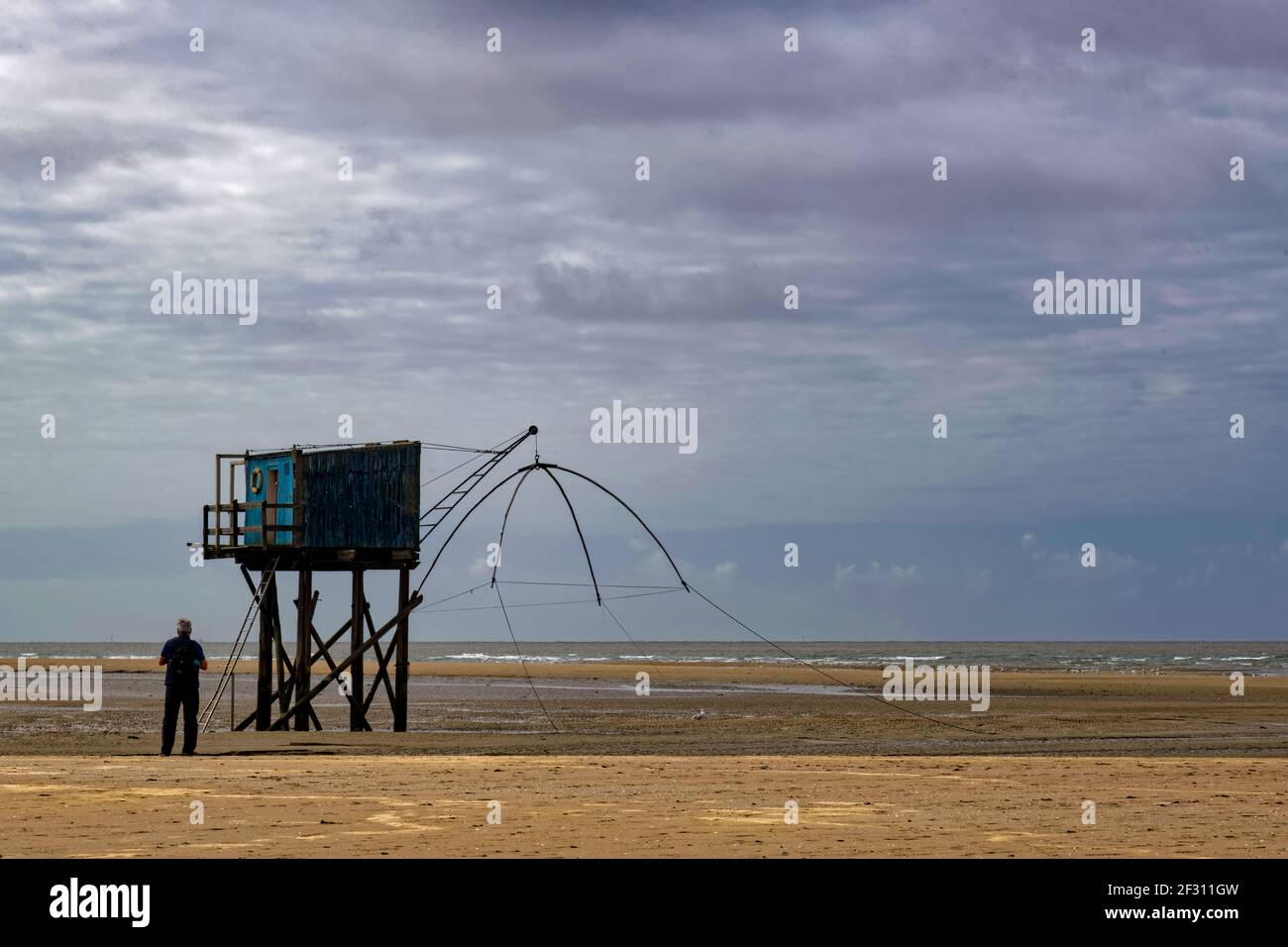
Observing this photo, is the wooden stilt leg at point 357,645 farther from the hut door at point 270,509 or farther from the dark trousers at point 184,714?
the dark trousers at point 184,714

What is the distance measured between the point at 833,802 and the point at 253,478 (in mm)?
17316

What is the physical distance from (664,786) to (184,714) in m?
8.15

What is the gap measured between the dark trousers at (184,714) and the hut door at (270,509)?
6.32 metres

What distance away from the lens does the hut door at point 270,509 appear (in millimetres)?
29031

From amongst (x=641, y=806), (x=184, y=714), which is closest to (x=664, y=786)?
(x=641, y=806)

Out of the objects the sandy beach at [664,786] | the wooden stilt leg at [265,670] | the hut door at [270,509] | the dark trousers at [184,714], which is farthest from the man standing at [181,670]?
the wooden stilt leg at [265,670]

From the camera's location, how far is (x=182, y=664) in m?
22.1

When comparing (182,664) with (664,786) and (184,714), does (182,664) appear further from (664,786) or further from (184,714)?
(664,786)

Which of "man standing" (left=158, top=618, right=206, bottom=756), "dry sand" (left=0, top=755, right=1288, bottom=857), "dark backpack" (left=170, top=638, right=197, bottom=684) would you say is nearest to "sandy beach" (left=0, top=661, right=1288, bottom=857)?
"dry sand" (left=0, top=755, right=1288, bottom=857)

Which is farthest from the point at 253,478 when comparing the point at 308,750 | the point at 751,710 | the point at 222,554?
A: the point at 751,710

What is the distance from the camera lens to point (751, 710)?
38875 millimetres

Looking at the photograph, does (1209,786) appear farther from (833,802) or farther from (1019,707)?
(1019,707)

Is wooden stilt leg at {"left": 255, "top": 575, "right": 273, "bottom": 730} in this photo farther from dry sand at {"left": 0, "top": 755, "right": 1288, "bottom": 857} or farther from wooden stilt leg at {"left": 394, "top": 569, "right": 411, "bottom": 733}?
dry sand at {"left": 0, "top": 755, "right": 1288, "bottom": 857}

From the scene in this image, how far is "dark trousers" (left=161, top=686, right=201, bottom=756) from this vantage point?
22.3 metres
